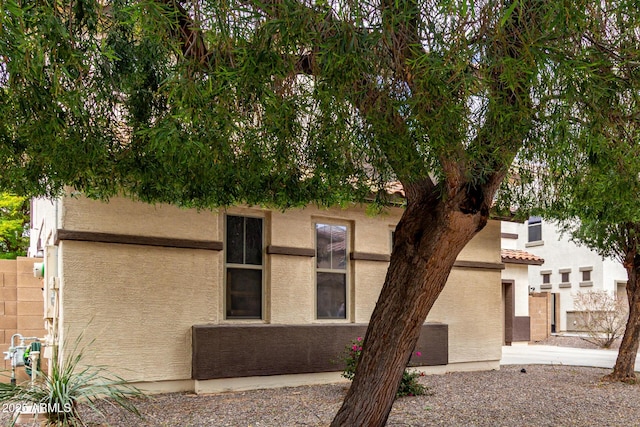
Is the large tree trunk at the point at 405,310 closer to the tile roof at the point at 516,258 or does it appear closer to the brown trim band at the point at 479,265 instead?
the brown trim band at the point at 479,265

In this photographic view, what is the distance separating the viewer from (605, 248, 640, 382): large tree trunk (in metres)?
11.3

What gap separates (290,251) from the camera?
10.5 m

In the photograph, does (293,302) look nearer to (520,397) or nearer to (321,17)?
(520,397)

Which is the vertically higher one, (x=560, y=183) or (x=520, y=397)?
(x=560, y=183)

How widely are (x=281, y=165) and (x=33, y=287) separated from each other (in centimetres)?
673

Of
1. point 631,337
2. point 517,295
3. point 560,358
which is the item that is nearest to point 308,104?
point 631,337

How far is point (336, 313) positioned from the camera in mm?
11156

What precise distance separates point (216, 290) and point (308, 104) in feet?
16.7

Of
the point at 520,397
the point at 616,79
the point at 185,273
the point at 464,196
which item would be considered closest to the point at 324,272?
the point at 185,273

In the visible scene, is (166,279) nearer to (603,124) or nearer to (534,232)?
(603,124)

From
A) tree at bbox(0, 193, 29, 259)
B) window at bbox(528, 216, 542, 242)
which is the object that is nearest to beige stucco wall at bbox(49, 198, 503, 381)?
Result: tree at bbox(0, 193, 29, 259)

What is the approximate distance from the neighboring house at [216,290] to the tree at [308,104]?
6.22ft

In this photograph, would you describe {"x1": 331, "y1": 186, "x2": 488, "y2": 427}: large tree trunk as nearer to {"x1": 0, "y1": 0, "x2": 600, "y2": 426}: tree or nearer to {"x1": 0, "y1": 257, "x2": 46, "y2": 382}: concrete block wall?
{"x1": 0, "y1": 0, "x2": 600, "y2": 426}: tree

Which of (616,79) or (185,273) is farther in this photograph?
(185,273)
